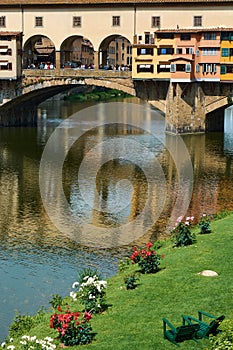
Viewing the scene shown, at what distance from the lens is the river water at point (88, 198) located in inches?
1202

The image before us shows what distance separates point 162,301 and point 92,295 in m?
2.35

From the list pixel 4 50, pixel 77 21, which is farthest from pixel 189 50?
pixel 4 50

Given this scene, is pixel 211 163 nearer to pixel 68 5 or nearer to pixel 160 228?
pixel 160 228

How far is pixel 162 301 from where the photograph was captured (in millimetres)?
23047

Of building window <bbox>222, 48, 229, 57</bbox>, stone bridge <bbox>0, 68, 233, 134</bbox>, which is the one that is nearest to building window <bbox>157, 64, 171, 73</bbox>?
stone bridge <bbox>0, 68, 233, 134</bbox>

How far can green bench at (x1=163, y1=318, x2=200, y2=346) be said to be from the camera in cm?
1939

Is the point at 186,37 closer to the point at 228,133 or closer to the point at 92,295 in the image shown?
the point at 228,133

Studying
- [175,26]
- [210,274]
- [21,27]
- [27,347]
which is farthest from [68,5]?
[27,347]

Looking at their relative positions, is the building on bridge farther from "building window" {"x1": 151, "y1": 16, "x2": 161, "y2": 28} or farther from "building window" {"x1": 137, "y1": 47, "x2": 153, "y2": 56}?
"building window" {"x1": 137, "y1": 47, "x2": 153, "y2": 56}

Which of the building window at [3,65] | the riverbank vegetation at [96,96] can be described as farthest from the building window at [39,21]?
the riverbank vegetation at [96,96]

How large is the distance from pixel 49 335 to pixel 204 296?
530 centimetres

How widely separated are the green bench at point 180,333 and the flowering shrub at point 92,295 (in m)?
3.60

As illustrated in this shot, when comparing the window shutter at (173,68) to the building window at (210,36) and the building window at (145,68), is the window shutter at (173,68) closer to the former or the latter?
the building window at (145,68)

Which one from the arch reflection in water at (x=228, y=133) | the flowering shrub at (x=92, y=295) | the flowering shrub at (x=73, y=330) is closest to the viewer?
the flowering shrub at (x=73, y=330)
